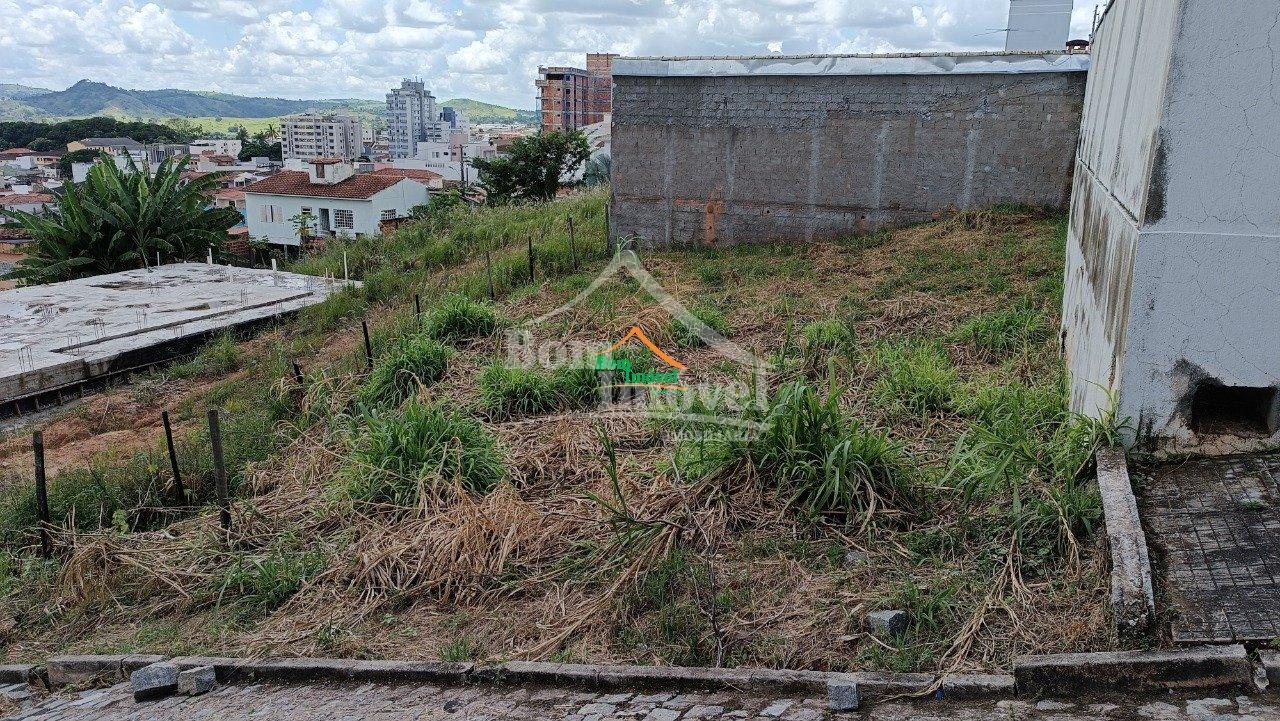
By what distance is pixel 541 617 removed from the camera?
4.27 metres

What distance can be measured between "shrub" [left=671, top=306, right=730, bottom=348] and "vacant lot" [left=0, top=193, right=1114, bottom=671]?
0.17 ft

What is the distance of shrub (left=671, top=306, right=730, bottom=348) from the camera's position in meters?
7.96

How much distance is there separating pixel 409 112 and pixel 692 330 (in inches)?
7083

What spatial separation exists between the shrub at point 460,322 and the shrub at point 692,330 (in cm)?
200

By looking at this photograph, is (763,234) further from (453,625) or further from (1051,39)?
(453,625)

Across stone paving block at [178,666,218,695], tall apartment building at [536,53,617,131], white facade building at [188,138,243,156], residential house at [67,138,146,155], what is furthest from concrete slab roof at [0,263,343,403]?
white facade building at [188,138,243,156]

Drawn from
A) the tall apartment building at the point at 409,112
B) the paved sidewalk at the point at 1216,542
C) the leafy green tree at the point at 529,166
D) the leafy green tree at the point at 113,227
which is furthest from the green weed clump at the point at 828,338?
the tall apartment building at the point at 409,112

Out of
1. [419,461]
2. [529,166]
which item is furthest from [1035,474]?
[529,166]

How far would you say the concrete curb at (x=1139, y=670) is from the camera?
117 inches

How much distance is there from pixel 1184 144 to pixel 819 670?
2789 millimetres

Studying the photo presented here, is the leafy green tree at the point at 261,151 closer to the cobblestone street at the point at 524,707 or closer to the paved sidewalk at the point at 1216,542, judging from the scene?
the cobblestone street at the point at 524,707

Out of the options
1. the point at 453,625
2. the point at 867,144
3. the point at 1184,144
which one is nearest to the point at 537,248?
the point at 867,144

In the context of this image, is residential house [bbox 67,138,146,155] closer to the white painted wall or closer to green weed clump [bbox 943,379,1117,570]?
the white painted wall

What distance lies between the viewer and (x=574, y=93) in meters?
89.2
